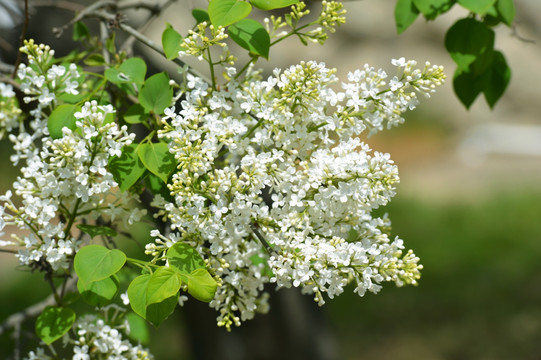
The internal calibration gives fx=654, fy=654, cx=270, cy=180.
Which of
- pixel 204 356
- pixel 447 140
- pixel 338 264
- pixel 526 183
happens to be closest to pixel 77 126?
pixel 338 264

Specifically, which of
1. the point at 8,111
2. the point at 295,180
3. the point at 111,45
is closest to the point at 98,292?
the point at 295,180

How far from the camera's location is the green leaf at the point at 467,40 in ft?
6.61

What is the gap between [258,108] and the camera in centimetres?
156

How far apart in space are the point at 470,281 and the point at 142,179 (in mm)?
6269

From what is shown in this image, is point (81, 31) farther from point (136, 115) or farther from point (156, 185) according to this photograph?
point (156, 185)

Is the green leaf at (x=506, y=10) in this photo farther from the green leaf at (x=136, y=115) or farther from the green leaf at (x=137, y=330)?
the green leaf at (x=137, y=330)

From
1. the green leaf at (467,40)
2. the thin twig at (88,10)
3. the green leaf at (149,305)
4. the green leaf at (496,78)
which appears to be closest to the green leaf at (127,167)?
the green leaf at (149,305)

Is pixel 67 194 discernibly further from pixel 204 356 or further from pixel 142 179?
pixel 204 356

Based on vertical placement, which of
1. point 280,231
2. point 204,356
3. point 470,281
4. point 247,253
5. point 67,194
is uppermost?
point 67,194

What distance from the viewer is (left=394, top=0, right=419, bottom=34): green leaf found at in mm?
2037

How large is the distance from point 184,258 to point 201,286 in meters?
0.10

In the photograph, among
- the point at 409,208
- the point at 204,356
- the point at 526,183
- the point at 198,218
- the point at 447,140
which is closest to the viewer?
the point at 198,218

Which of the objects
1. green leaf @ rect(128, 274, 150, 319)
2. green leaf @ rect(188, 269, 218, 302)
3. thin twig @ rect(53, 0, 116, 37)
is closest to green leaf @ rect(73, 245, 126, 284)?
green leaf @ rect(128, 274, 150, 319)

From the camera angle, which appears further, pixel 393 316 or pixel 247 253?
pixel 393 316
